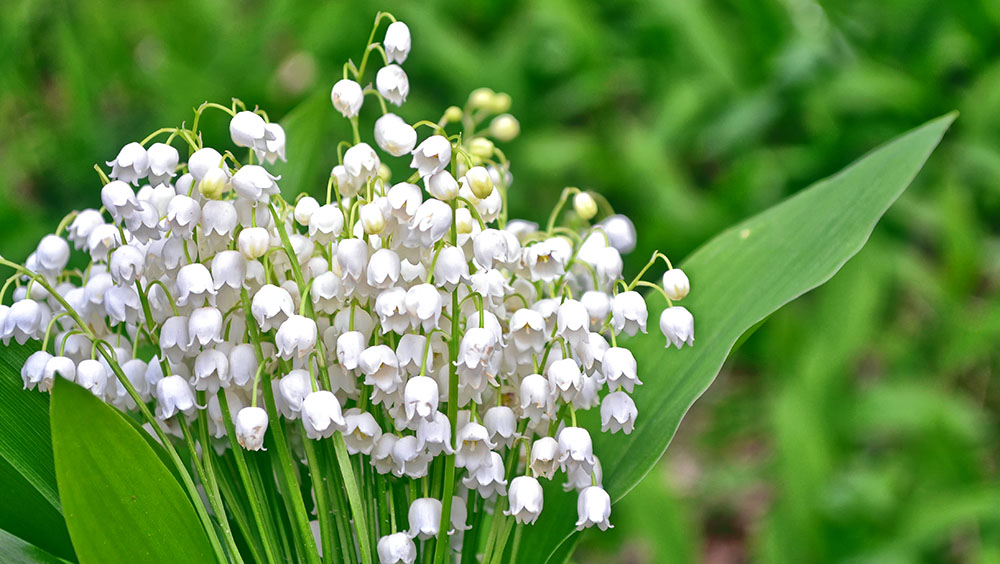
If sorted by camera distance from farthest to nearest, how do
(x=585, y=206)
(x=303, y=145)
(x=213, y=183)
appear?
(x=303, y=145)
(x=585, y=206)
(x=213, y=183)

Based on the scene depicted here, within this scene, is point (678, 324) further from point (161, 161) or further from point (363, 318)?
point (161, 161)

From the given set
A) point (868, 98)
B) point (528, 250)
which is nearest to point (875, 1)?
point (868, 98)

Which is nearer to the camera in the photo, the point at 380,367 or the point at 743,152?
the point at 380,367

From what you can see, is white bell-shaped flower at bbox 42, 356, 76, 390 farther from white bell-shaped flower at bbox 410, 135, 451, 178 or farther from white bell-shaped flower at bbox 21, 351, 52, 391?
white bell-shaped flower at bbox 410, 135, 451, 178

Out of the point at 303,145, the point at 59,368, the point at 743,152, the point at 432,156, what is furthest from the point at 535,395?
the point at 743,152

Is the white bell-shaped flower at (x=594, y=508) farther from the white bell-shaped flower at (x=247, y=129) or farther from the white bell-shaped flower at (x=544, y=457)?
the white bell-shaped flower at (x=247, y=129)

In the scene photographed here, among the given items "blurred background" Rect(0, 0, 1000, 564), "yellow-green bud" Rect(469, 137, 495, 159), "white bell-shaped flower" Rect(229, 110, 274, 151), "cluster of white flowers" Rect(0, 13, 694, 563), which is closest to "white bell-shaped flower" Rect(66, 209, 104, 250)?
"cluster of white flowers" Rect(0, 13, 694, 563)

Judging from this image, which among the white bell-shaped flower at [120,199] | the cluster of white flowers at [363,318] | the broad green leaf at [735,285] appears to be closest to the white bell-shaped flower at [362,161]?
the cluster of white flowers at [363,318]
